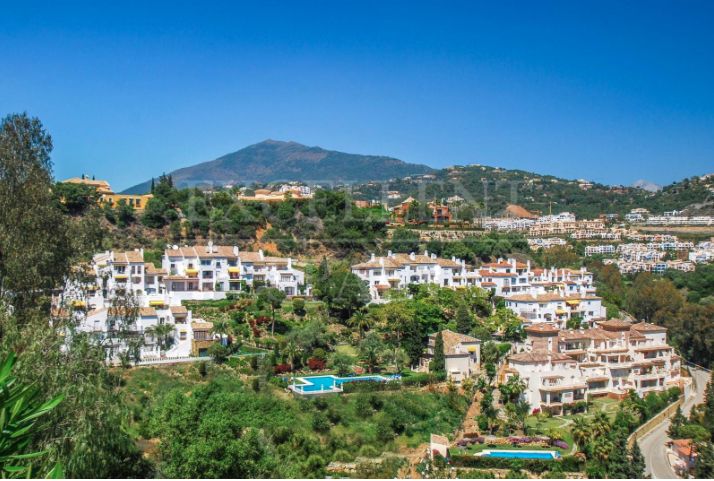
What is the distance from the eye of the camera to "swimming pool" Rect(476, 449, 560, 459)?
2306 cm

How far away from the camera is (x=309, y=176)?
199250 mm

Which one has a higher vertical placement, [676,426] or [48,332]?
[48,332]

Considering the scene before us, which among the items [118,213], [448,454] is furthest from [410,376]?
[118,213]

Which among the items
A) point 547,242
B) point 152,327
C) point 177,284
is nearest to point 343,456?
point 152,327

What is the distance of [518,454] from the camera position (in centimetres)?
2330

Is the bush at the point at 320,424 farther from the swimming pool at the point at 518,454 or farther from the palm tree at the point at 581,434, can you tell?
the palm tree at the point at 581,434

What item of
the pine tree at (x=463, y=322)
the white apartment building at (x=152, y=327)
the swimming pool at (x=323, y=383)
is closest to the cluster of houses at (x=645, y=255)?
the pine tree at (x=463, y=322)

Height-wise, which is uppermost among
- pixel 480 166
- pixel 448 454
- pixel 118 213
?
pixel 480 166

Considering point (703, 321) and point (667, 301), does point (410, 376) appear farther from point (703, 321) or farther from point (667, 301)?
point (667, 301)

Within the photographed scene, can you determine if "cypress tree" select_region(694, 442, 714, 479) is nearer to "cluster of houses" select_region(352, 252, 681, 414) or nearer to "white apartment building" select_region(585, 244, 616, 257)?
"cluster of houses" select_region(352, 252, 681, 414)

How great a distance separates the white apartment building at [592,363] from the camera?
96.6ft

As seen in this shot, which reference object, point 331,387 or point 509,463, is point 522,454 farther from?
point 331,387

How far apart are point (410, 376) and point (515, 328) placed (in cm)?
893

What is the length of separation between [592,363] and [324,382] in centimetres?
1281
